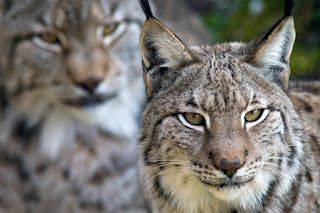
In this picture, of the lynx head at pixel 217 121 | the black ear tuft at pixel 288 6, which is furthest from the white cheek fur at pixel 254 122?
the black ear tuft at pixel 288 6

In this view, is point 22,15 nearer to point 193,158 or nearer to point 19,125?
point 19,125

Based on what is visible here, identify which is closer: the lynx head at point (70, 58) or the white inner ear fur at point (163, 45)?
the white inner ear fur at point (163, 45)

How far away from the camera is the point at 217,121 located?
13.1 ft

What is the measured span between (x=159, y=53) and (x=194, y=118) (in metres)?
0.43

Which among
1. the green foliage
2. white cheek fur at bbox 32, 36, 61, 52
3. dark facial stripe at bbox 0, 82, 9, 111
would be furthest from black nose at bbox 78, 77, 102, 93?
the green foliage

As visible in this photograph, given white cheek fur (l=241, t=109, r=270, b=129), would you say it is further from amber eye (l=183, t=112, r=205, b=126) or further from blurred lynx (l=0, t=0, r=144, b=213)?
blurred lynx (l=0, t=0, r=144, b=213)

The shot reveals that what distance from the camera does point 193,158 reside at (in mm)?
4027

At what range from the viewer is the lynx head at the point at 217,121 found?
3.96 meters

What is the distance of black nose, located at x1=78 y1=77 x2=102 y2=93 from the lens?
579 cm

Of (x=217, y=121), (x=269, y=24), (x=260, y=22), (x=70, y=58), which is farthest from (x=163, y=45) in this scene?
Result: (x=260, y=22)

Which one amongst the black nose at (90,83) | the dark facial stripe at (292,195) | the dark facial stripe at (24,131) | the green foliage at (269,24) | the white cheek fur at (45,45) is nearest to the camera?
the dark facial stripe at (292,195)

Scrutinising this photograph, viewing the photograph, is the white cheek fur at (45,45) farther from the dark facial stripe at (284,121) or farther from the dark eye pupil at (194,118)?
the dark facial stripe at (284,121)

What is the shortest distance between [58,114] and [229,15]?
2519 mm

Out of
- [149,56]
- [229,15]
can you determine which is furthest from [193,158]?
[229,15]
